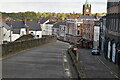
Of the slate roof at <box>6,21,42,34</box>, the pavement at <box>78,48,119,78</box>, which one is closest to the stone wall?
the pavement at <box>78,48,119,78</box>

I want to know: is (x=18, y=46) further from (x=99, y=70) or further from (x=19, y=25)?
(x=19, y=25)

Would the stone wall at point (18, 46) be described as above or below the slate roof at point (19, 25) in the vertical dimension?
below

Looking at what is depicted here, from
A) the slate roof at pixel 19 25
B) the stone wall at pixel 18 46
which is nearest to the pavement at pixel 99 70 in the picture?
the stone wall at pixel 18 46

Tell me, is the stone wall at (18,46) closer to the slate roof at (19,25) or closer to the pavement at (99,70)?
the pavement at (99,70)

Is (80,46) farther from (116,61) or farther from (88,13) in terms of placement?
(88,13)

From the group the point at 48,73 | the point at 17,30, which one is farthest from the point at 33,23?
the point at 48,73

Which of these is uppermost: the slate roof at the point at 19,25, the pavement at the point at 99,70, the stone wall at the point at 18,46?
the slate roof at the point at 19,25

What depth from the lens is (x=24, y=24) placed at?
326ft

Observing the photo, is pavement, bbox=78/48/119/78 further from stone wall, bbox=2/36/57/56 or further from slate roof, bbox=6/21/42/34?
slate roof, bbox=6/21/42/34

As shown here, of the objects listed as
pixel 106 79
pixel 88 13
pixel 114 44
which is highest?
pixel 88 13

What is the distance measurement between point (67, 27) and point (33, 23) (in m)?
14.9

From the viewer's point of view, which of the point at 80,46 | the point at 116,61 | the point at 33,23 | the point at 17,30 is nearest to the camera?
the point at 116,61

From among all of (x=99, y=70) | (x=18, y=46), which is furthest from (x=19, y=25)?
(x=99, y=70)

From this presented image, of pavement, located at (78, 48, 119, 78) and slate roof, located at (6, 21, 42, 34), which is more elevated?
slate roof, located at (6, 21, 42, 34)
